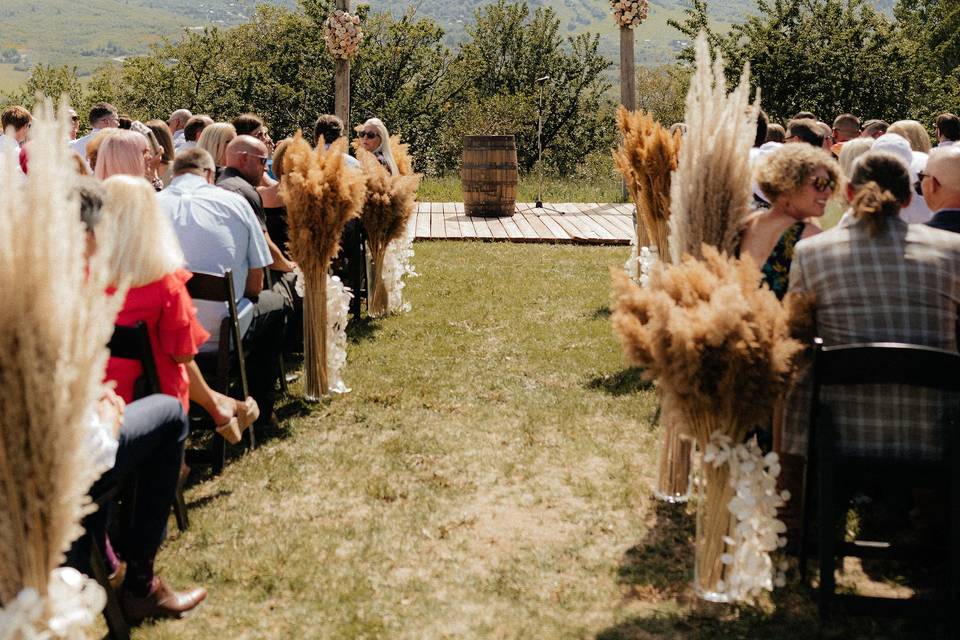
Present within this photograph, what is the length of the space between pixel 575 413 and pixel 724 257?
2757 mm

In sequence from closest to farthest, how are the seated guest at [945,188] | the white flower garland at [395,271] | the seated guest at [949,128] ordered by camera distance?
1. the seated guest at [945,188]
2. the seated guest at [949,128]
3. the white flower garland at [395,271]

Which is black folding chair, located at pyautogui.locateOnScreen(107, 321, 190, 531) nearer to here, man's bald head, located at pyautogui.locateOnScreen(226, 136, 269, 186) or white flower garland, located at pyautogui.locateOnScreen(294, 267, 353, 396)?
white flower garland, located at pyautogui.locateOnScreen(294, 267, 353, 396)

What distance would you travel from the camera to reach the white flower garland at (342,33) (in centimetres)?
1408

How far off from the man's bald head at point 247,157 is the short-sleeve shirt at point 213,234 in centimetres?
72

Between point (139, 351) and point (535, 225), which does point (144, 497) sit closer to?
point (139, 351)

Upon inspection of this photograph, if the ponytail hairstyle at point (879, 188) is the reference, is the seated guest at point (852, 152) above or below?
above

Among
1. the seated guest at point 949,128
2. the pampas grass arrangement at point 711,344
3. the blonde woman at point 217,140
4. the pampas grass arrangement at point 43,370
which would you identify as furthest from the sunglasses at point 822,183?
the seated guest at point 949,128

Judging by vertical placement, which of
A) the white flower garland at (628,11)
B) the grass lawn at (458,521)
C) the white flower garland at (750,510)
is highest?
the white flower garland at (628,11)

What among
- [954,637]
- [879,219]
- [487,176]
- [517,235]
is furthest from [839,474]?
[487,176]

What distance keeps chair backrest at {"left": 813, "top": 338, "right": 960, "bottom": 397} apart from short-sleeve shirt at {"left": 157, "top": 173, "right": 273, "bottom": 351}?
3.15 m

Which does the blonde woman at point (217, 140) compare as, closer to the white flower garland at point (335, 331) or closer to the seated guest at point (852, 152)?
the white flower garland at point (335, 331)

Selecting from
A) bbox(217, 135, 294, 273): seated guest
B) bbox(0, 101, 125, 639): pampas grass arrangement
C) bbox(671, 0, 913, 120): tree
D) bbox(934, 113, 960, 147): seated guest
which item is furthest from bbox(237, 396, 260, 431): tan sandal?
bbox(671, 0, 913, 120): tree

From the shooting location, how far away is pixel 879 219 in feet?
11.6

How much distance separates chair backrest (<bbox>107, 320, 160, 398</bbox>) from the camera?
3795 mm
